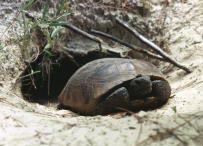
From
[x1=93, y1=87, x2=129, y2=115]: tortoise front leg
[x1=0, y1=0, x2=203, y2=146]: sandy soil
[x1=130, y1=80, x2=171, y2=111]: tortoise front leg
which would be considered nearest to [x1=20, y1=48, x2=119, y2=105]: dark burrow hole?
[x1=0, y1=0, x2=203, y2=146]: sandy soil

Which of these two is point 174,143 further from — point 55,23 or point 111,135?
point 55,23

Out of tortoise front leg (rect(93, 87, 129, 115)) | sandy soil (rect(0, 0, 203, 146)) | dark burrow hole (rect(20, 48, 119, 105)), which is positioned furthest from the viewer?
dark burrow hole (rect(20, 48, 119, 105))

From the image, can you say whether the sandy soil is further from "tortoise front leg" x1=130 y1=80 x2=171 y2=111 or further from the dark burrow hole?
the dark burrow hole

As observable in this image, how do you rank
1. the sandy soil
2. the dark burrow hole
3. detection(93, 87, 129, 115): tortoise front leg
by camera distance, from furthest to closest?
the dark burrow hole
detection(93, 87, 129, 115): tortoise front leg
the sandy soil

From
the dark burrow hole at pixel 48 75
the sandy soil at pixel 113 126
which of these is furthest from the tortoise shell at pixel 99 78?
the dark burrow hole at pixel 48 75

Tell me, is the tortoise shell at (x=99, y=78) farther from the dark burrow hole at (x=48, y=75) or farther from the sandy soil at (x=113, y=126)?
the dark burrow hole at (x=48, y=75)

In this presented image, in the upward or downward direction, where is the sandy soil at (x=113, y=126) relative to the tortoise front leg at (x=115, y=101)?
upward
